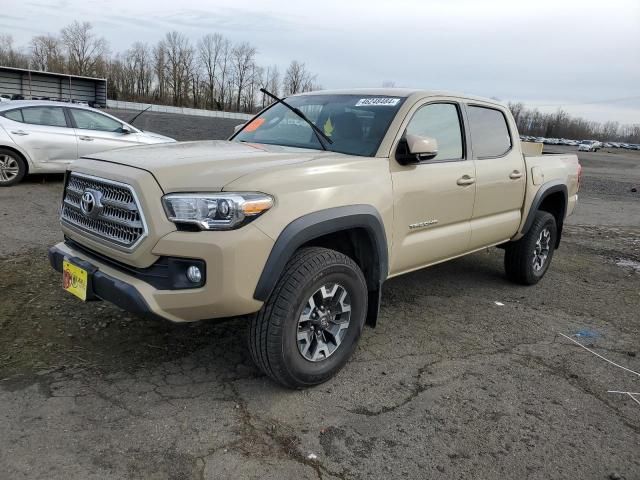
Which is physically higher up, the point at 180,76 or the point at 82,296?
the point at 180,76

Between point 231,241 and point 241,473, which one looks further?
point 231,241

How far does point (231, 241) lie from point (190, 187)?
36 centimetres

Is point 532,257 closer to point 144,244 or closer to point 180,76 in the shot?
point 144,244

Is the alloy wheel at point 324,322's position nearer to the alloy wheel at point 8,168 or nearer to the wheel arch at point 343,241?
the wheel arch at point 343,241

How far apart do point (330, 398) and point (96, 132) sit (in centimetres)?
820

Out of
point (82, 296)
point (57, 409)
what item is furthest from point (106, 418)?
point (82, 296)

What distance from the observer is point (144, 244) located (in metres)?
2.66

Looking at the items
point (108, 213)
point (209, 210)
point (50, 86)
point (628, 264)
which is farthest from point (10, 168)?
point (50, 86)

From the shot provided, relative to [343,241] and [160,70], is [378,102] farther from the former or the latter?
[160,70]

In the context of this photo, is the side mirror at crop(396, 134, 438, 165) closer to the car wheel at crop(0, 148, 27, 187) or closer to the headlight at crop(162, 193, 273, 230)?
the headlight at crop(162, 193, 273, 230)

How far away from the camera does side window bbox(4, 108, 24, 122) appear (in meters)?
8.74

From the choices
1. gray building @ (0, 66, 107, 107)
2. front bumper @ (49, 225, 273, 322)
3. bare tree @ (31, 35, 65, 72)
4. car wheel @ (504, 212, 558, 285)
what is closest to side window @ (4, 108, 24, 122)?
front bumper @ (49, 225, 273, 322)

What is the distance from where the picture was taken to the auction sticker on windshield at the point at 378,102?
3.85 metres

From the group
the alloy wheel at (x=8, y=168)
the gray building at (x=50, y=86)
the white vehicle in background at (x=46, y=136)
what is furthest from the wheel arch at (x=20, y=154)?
the gray building at (x=50, y=86)
